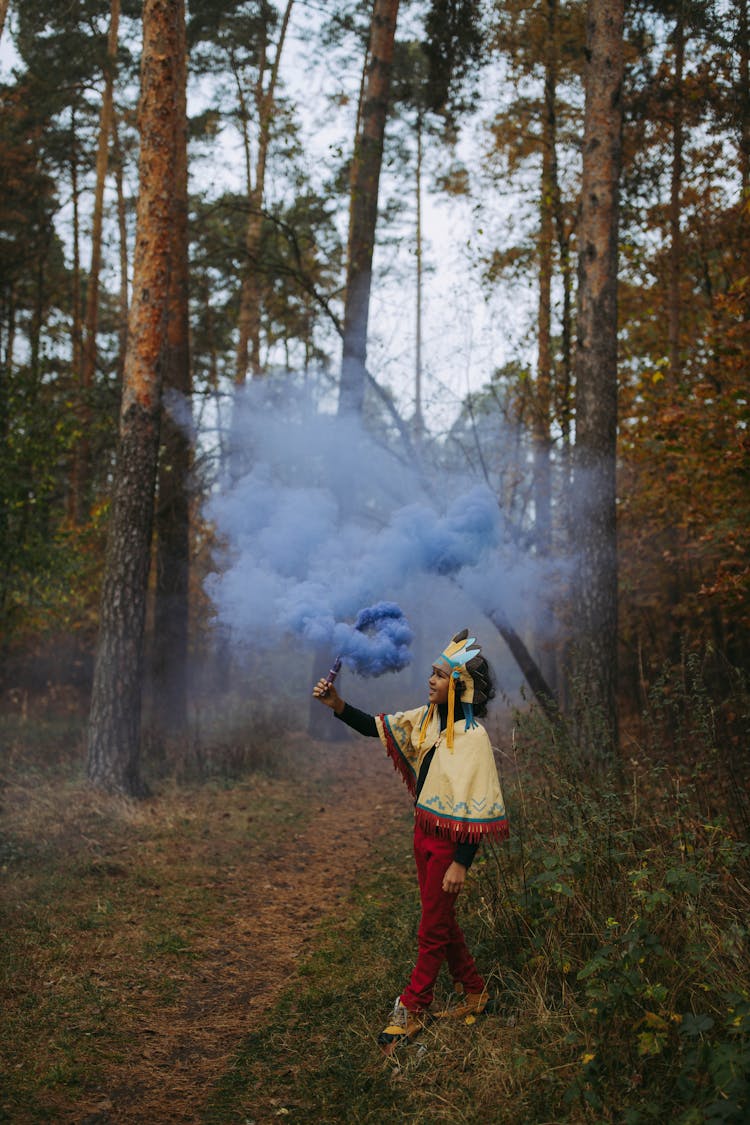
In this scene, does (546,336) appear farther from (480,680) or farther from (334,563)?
(480,680)

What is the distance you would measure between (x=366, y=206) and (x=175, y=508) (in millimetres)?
5459

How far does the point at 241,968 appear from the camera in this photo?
510 cm

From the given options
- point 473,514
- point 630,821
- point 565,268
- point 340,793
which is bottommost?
point 340,793

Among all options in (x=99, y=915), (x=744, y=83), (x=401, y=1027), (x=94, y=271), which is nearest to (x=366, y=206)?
(x=744, y=83)

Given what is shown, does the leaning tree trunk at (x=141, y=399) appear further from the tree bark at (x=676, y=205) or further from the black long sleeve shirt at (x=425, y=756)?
the tree bark at (x=676, y=205)

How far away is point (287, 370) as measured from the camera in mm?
24016

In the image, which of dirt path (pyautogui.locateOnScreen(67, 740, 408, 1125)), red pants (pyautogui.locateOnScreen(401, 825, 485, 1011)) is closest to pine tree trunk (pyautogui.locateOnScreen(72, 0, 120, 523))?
dirt path (pyautogui.locateOnScreen(67, 740, 408, 1125))

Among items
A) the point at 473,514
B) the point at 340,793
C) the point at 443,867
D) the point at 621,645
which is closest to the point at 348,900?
the point at 443,867

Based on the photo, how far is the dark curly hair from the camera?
423 cm

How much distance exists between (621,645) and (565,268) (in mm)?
5832

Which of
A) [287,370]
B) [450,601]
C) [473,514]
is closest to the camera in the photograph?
[473,514]

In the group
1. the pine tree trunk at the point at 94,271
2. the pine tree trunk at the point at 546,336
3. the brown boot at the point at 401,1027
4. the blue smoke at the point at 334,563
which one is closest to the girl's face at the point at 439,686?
the blue smoke at the point at 334,563

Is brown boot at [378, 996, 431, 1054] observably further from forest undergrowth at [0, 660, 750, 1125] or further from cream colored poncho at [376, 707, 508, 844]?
cream colored poncho at [376, 707, 508, 844]

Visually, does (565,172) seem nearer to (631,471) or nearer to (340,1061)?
(631,471)
